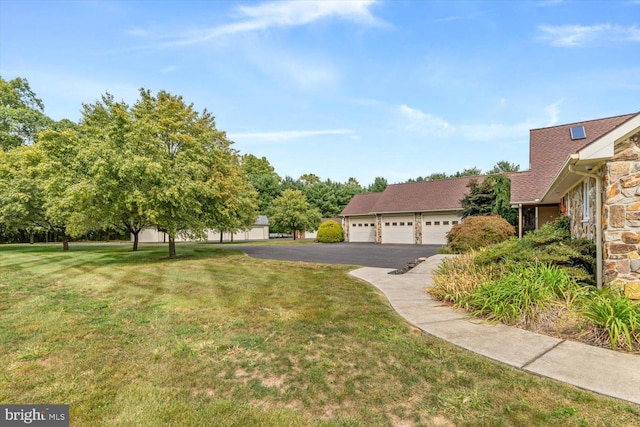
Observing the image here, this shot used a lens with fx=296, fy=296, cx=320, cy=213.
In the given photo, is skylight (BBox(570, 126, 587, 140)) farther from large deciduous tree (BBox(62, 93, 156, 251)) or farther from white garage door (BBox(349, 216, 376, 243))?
large deciduous tree (BBox(62, 93, 156, 251))

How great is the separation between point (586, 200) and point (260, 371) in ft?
27.0

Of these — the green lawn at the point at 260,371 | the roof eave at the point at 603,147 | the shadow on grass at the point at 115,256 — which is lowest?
the shadow on grass at the point at 115,256

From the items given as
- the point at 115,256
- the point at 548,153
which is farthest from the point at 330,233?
the point at 548,153

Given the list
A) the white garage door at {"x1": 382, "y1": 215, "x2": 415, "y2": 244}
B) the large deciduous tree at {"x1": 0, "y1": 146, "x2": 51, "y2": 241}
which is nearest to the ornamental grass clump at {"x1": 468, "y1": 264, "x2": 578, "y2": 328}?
the white garage door at {"x1": 382, "y1": 215, "x2": 415, "y2": 244}

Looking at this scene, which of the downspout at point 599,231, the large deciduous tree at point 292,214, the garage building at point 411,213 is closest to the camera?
the downspout at point 599,231

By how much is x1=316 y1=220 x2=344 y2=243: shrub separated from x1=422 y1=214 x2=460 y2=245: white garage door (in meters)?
8.86

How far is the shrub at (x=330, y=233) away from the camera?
30.1 meters

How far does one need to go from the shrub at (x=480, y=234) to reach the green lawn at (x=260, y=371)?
9082 millimetres

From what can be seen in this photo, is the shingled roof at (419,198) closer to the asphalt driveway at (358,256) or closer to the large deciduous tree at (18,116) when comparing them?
the asphalt driveway at (358,256)

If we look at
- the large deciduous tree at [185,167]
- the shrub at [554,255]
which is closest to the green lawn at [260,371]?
the shrub at [554,255]

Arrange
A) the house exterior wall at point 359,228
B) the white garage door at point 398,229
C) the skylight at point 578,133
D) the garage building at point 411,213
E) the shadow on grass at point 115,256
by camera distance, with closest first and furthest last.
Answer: the shadow on grass at point 115,256, the skylight at point 578,133, the garage building at point 411,213, the white garage door at point 398,229, the house exterior wall at point 359,228

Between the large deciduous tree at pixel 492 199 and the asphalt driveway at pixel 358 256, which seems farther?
the large deciduous tree at pixel 492 199

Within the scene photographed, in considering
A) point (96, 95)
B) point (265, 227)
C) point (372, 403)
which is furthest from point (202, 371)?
point (265, 227)

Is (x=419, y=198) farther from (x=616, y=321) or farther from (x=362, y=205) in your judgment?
(x=616, y=321)
